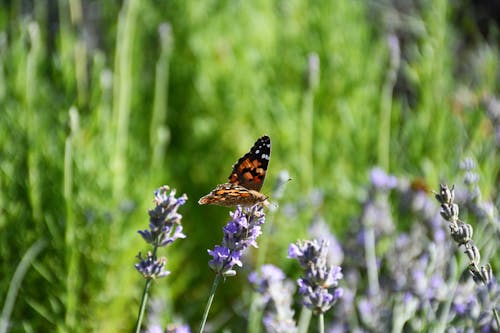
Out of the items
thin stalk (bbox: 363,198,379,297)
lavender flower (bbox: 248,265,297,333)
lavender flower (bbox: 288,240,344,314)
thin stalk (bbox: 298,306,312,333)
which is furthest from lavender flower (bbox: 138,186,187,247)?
thin stalk (bbox: 363,198,379,297)

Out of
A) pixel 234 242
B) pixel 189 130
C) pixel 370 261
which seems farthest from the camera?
pixel 189 130

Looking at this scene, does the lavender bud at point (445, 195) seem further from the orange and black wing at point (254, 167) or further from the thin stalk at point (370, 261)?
the thin stalk at point (370, 261)

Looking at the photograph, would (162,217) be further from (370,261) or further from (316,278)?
(370,261)

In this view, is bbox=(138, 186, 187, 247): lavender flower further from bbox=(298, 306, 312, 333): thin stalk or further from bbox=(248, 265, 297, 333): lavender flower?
bbox=(298, 306, 312, 333): thin stalk

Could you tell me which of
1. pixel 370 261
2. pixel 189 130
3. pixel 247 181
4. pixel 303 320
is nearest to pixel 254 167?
pixel 247 181

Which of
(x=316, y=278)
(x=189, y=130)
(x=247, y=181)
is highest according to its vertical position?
(x=189, y=130)

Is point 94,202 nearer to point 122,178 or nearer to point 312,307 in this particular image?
point 122,178

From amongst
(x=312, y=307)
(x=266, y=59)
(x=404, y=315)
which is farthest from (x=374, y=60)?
(x=312, y=307)
